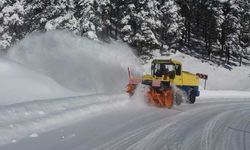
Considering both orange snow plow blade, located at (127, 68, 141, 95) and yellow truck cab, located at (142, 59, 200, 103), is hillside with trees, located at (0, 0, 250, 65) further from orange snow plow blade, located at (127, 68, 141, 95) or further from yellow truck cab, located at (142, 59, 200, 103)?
orange snow plow blade, located at (127, 68, 141, 95)

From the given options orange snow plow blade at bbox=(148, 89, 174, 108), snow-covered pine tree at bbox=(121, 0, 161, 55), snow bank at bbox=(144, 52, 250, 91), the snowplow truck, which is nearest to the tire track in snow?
orange snow plow blade at bbox=(148, 89, 174, 108)

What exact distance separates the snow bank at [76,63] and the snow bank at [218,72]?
28.4m

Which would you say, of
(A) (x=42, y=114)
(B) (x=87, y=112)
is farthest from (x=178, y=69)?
(A) (x=42, y=114)

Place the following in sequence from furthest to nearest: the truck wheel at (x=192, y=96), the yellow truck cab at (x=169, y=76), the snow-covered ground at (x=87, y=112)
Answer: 1. the truck wheel at (x=192, y=96)
2. the yellow truck cab at (x=169, y=76)
3. the snow-covered ground at (x=87, y=112)

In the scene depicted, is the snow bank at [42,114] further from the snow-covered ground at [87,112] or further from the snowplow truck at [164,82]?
the snowplow truck at [164,82]

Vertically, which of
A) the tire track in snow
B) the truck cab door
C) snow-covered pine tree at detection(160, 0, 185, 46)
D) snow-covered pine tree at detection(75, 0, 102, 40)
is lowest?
the tire track in snow

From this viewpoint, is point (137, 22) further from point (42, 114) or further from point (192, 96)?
point (42, 114)

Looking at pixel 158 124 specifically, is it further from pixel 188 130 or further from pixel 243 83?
pixel 243 83

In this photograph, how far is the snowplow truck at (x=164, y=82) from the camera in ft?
60.5

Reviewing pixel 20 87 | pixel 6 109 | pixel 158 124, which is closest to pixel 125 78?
pixel 20 87

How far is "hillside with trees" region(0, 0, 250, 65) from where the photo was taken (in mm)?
37031

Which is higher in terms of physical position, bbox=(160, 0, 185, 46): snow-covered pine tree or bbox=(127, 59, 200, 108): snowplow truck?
bbox=(160, 0, 185, 46): snow-covered pine tree

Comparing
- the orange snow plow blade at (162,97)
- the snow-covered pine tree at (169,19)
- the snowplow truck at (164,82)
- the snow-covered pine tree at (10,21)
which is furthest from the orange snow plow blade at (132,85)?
the snow-covered pine tree at (169,19)

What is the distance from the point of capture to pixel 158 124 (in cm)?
1327
